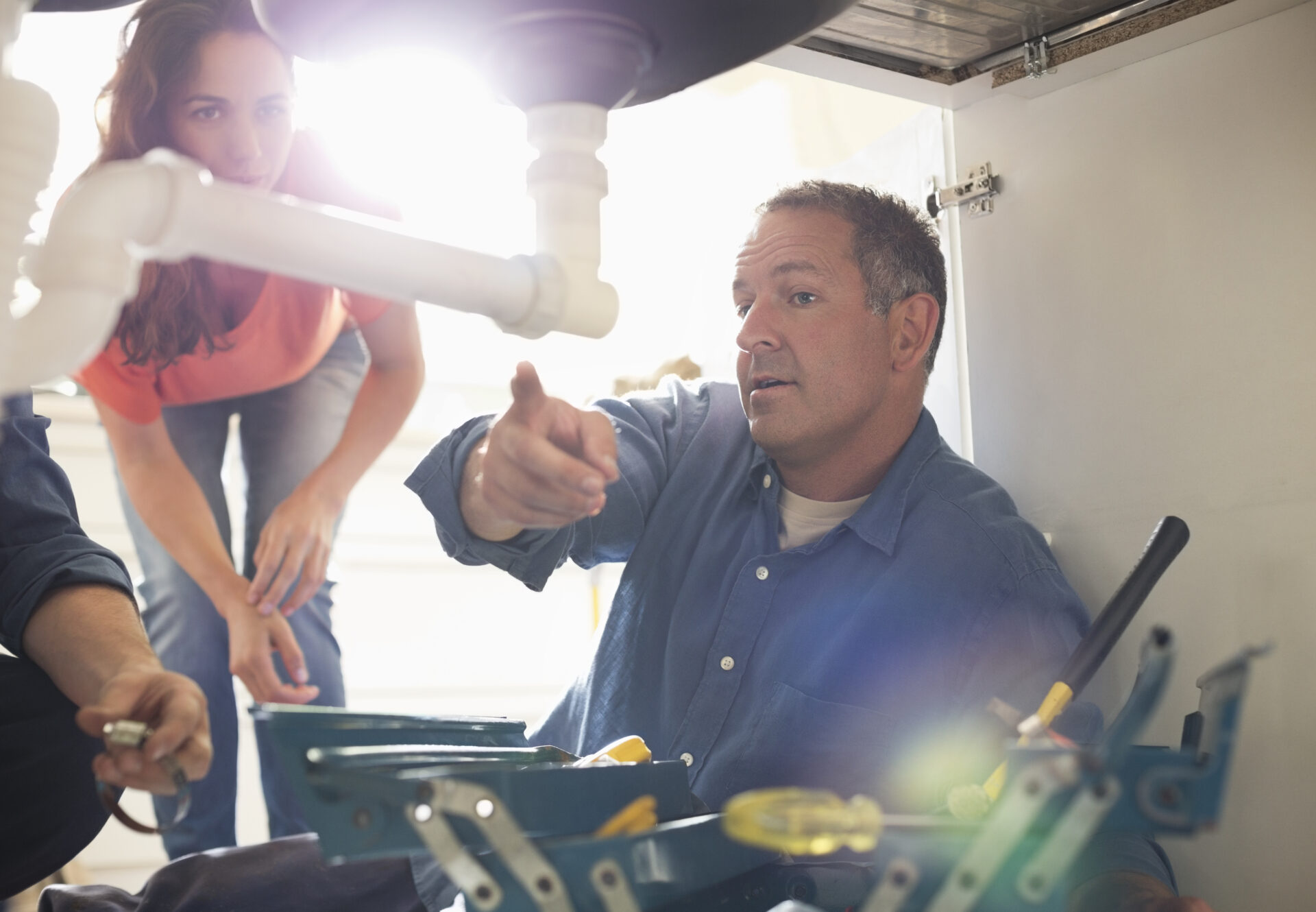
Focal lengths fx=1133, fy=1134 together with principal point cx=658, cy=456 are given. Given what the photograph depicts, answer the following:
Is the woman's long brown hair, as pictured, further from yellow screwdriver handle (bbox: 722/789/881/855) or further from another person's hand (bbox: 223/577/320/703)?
yellow screwdriver handle (bbox: 722/789/881/855)

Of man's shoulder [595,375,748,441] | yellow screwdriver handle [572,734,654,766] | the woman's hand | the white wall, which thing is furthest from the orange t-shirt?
yellow screwdriver handle [572,734,654,766]

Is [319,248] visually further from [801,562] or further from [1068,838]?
[801,562]

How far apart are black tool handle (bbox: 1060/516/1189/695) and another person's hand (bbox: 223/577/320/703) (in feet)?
2.85

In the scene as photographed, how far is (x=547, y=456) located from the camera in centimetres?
59

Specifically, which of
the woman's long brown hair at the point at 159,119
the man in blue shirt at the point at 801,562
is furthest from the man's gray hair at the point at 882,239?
the woman's long brown hair at the point at 159,119

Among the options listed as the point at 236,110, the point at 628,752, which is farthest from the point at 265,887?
the point at 236,110

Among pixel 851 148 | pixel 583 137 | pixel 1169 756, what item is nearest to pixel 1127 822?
pixel 1169 756

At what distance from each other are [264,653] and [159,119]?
592 millimetres

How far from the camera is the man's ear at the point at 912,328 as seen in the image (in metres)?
1.09

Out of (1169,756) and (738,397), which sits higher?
(738,397)

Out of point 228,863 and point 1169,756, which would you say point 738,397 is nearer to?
point 228,863

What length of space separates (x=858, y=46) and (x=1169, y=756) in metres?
0.82

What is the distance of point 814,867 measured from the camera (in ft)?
1.93

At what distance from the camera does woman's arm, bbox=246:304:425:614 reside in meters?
1.31
